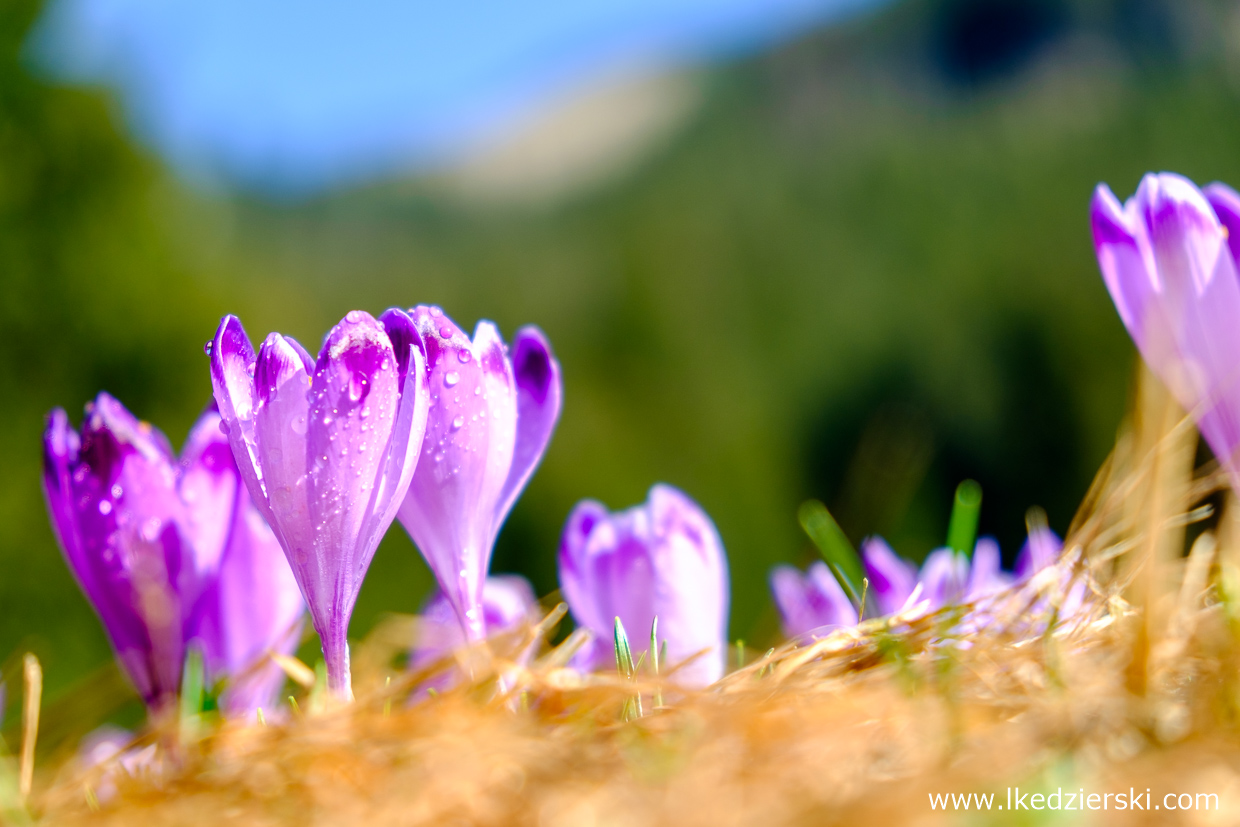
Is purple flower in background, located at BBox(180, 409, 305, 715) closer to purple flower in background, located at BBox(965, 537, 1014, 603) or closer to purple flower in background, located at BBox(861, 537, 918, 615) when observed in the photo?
purple flower in background, located at BBox(861, 537, 918, 615)

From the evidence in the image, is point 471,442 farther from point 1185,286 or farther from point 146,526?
point 1185,286

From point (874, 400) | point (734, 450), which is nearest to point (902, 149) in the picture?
point (874, 400)

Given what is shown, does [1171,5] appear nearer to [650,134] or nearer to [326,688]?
[650,134]

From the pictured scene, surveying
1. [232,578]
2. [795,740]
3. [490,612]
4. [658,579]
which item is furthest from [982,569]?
[232,578]

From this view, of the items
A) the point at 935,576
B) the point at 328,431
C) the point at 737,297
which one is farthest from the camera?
the point at 737,297

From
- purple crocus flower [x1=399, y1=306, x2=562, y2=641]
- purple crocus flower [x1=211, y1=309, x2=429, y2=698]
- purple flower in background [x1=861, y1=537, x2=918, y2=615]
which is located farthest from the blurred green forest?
purple crocus flower [x1=211, y1=309, x2=429, y2=698]

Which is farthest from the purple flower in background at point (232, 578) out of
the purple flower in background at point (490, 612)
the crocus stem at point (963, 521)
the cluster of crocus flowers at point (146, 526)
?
the crocus stem at point (963, 521)
